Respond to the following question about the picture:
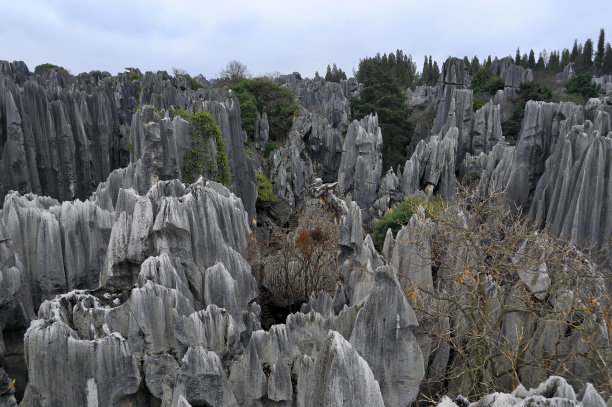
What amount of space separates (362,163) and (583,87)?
27.7m

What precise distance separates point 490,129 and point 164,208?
31.7 metres

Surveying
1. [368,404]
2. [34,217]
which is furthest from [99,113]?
[368,404]

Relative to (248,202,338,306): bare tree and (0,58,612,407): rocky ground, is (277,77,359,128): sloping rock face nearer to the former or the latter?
(248,202,338,306): bare tree

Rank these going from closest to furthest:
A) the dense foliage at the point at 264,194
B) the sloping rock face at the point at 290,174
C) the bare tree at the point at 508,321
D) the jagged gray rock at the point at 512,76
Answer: the bare tree at the point at 508,321, the dense foliage at the point at 264,194, the sloping rock face at the point at 290,174, the jagged gray rock at the point at 512,76

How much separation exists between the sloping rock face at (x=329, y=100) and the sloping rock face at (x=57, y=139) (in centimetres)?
2331

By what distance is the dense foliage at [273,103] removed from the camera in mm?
37562

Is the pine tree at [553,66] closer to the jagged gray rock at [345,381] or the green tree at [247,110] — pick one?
the green tree at [247,110]

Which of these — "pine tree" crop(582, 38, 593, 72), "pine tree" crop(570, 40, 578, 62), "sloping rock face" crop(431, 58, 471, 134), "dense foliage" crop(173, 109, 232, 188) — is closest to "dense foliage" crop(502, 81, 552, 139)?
"sloping rock face" crop(431, 58, 471, 134)

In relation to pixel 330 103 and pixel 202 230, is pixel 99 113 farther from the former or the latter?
pixel 330 103

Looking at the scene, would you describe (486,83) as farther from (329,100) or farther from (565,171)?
(565,171)

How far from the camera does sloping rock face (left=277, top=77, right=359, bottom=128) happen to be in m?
52.2

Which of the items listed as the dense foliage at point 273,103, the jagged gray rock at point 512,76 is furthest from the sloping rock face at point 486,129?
the dense foliage at point 273,103

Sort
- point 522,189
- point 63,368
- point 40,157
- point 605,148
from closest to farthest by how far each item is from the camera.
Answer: point 63,368, point 605,148, point 522,189, point 40,157

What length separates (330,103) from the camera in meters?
56.3
